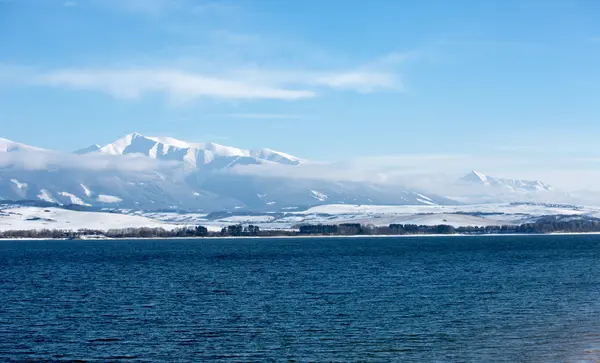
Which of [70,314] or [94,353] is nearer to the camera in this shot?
[94,353]

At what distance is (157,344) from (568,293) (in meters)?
32.5

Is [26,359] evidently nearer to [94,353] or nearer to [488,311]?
[94,353]

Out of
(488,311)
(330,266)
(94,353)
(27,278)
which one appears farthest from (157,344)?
(330,266)

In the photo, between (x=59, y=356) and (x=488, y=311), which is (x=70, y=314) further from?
(x=488, y=311)

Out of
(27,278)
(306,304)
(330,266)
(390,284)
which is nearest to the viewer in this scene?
(306,304)

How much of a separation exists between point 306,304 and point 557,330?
56.0 ft

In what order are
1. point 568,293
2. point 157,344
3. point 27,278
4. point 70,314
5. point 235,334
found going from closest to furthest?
point 157,344, point 235,334, point 70,314, point 568,293, point 27,278

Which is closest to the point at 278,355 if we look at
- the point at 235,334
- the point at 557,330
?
the point at 235,334

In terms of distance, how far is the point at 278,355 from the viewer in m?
36.3

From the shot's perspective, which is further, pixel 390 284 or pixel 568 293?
pixel 390 284

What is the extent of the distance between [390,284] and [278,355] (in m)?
33.4

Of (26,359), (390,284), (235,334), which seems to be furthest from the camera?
(390,284)

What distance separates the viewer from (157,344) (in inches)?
1535

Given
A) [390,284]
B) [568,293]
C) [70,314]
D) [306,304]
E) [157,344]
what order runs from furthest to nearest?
[390,284] < [568,293] < [306,304] < [70,314] < [157,344]
